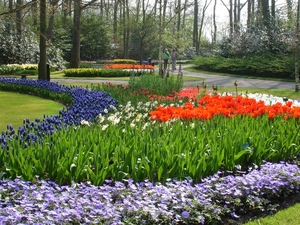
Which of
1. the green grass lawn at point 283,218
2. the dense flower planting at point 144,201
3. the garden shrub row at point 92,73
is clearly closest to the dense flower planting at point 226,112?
the dense flower planting at point 144,201

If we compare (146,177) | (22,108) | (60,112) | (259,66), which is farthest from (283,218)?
(259,66)

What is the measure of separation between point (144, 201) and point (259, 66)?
21.9 m

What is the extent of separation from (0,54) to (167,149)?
26236mm

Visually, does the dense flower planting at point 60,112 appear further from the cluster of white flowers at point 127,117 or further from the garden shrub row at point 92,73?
the garden shrub row at point 92,73

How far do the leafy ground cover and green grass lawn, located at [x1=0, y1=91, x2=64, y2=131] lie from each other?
3682 mm

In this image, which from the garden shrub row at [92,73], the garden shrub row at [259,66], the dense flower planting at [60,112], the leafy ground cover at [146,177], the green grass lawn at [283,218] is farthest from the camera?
the garden shrub row at [92,73]

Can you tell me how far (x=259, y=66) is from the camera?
24.0m

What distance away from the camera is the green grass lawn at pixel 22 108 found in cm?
873

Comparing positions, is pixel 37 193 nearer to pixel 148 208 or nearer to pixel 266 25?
pixel 148 208

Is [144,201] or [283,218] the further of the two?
[283,218]

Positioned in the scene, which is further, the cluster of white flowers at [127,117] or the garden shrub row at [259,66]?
the garden shrub row at [259,66]

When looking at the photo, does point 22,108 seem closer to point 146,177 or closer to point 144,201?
point 146,177

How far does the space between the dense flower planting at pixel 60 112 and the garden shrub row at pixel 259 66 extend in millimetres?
13925

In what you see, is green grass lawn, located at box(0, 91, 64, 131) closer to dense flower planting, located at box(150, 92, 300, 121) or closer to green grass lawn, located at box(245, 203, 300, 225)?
dense flower planting, located at box(150, 92, 300, 121)
